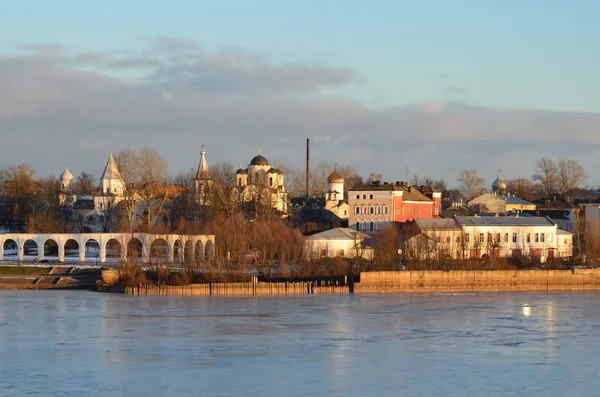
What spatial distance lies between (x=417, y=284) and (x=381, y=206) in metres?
17.0

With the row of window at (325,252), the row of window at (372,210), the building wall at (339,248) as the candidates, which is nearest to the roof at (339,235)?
the building wall at (339,248)

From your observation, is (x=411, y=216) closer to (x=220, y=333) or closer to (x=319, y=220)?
(x=319, y=220)

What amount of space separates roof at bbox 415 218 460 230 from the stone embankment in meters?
10.5

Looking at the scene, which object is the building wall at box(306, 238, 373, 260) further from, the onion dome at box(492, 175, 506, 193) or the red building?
the onion dome at box(492, 175, 506, 193)

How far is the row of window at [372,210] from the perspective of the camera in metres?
64.0

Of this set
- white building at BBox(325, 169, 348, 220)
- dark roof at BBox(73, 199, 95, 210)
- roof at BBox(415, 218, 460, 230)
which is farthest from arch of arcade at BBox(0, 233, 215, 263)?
dark roof at BBox(73, 199, 95, 210)

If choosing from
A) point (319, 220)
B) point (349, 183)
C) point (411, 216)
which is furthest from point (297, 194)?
point (411, 216)

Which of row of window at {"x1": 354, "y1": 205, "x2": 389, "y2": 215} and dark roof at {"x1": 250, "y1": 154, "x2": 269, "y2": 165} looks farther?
dark roof at {"x1": 250, "y1": 154, "x2": 269, "y2": 165}

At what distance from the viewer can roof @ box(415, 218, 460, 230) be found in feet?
196

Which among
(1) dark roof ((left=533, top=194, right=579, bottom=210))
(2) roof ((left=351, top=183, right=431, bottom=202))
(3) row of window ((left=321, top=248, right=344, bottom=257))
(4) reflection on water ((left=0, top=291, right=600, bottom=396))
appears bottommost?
(4) reflection on water ((left=0, top=291, right=600, bottom=396))

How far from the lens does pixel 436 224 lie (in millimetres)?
60156

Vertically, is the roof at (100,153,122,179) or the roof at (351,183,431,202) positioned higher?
the roof at (100,153,122,179)

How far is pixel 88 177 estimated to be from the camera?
98312 mm

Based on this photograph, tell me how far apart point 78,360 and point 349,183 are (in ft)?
246
